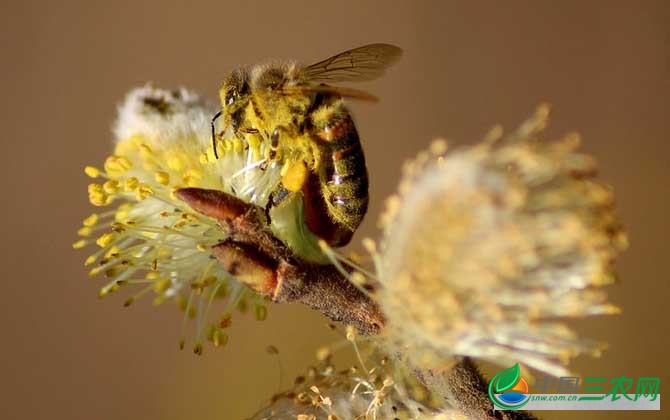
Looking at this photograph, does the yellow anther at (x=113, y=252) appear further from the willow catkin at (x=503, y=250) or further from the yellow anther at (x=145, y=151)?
the willow catkin at (x=503, y=250)

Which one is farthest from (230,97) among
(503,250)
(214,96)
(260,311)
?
(214,96)

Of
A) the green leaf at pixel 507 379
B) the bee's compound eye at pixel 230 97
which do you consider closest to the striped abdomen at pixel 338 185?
the bee's compound eye at pixel 230 97

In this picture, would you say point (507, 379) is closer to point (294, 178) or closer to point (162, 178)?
point (294, 178)

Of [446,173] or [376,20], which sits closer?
[446,173]

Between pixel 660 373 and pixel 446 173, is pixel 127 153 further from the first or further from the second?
pixel 660 373

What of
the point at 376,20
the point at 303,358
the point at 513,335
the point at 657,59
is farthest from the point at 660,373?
the point at 376,20

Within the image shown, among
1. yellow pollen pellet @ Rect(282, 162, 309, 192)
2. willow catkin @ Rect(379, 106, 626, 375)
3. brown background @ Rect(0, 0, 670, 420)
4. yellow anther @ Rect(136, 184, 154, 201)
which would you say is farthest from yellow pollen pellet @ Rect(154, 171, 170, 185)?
brown background @ Rect(0, 0, 670, 420)
